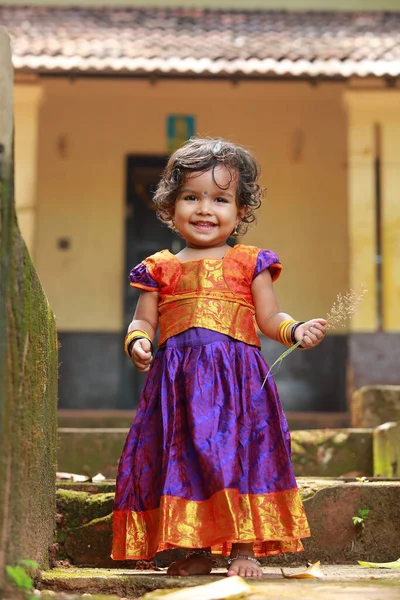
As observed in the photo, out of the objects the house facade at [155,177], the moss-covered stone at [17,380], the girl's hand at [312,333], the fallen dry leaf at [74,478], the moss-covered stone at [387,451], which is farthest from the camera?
the house facade at [155,177]

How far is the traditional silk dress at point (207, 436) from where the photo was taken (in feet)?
10.1

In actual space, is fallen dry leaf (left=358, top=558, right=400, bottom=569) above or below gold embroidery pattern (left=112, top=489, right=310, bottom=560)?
below

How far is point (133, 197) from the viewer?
10.1m

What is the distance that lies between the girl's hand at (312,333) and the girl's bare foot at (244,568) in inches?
27.1

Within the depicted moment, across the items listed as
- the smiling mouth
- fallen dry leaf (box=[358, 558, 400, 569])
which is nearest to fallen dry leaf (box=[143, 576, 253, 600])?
fallen dry leaf (box=[358, 558, 400, 569])

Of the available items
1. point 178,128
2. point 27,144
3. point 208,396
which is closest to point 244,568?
point 208,396

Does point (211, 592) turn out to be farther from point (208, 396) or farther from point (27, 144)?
point (27, 144)

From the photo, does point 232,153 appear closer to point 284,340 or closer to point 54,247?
point 284,340

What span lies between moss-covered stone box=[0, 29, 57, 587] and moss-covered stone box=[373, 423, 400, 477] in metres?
2.38

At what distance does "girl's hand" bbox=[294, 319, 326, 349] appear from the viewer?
3.15 metres

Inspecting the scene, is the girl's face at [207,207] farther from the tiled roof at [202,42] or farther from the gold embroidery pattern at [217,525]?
the tiled roof at [202,42]

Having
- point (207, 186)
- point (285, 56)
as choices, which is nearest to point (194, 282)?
point (207, 186)

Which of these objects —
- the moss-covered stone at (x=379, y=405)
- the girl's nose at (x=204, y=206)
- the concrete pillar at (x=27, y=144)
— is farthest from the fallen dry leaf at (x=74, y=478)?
the concrete pillar at (x=27, y=144)

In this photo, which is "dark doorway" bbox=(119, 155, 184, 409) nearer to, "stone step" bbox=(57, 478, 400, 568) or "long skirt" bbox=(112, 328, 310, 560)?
"stone step" bbox=(57, 478, 400, 568)
